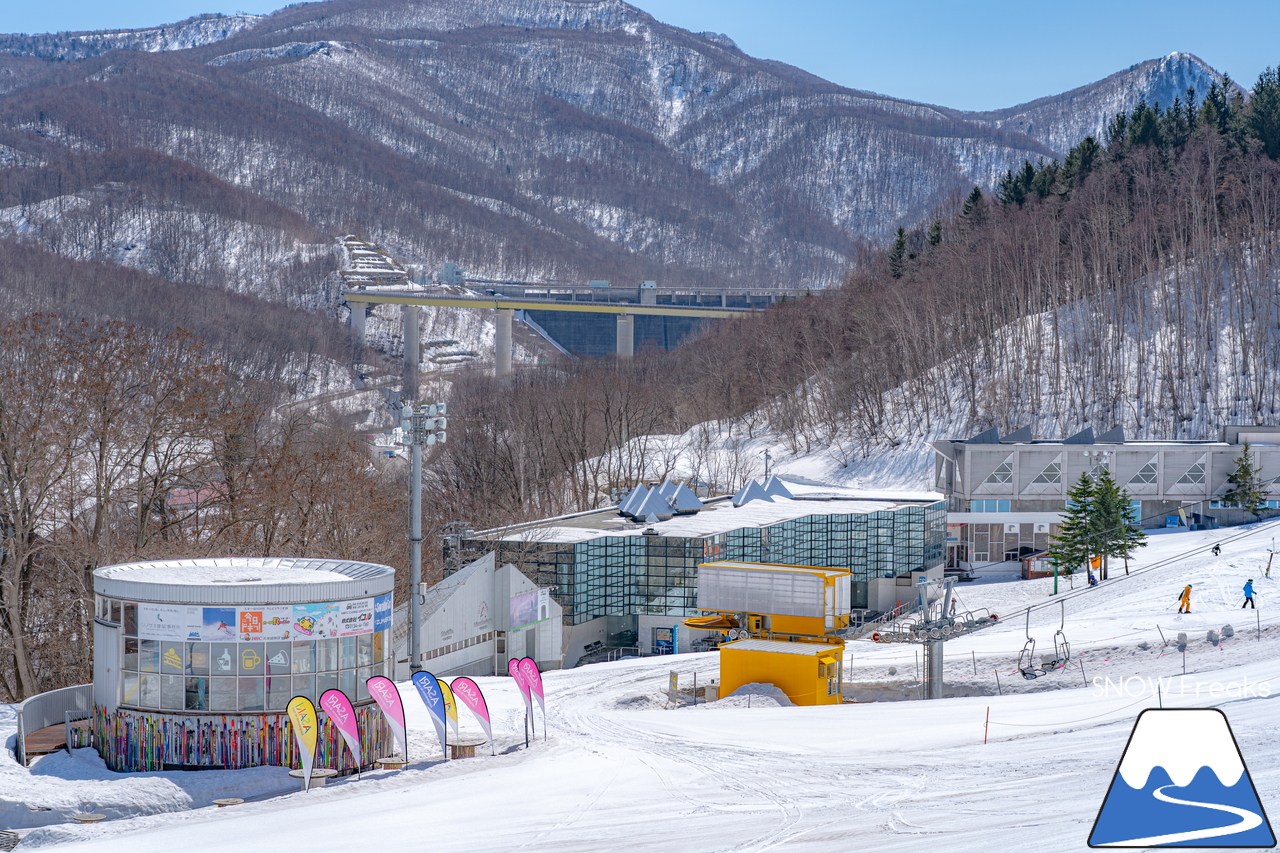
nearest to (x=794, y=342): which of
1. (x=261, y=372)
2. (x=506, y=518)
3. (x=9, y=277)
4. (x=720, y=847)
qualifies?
(x=506, y=518)

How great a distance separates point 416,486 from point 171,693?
8.21 metres

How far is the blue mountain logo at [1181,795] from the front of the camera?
27.0 ft

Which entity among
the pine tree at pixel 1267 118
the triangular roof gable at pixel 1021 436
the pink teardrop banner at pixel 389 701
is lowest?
the pink teardrop banner at pixel 389 701

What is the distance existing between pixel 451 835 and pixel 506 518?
157ft

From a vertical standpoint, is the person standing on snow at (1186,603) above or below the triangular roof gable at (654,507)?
below

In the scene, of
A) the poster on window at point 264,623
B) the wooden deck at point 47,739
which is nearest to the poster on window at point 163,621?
the poster on window at point 264,623

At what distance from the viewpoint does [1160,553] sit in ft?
154

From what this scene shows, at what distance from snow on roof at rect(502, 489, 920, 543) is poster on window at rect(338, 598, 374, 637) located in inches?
760

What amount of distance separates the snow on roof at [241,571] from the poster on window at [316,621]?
1.58 ft

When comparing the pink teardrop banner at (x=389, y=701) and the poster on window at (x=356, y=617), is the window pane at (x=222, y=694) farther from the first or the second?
the pink teardrop banner at (x=389, y=701)

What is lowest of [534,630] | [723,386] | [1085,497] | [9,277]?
[534,630]

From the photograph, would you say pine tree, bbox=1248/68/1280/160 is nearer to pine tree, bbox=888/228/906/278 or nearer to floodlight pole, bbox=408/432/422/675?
pine tree, bbox=888/228/906/278

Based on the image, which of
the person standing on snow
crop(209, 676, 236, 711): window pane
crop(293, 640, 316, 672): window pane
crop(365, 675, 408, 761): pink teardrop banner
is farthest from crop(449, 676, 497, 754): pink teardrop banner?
the person standing on snow

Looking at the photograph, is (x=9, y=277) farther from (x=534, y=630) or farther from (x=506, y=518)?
(x=534, y=630)
